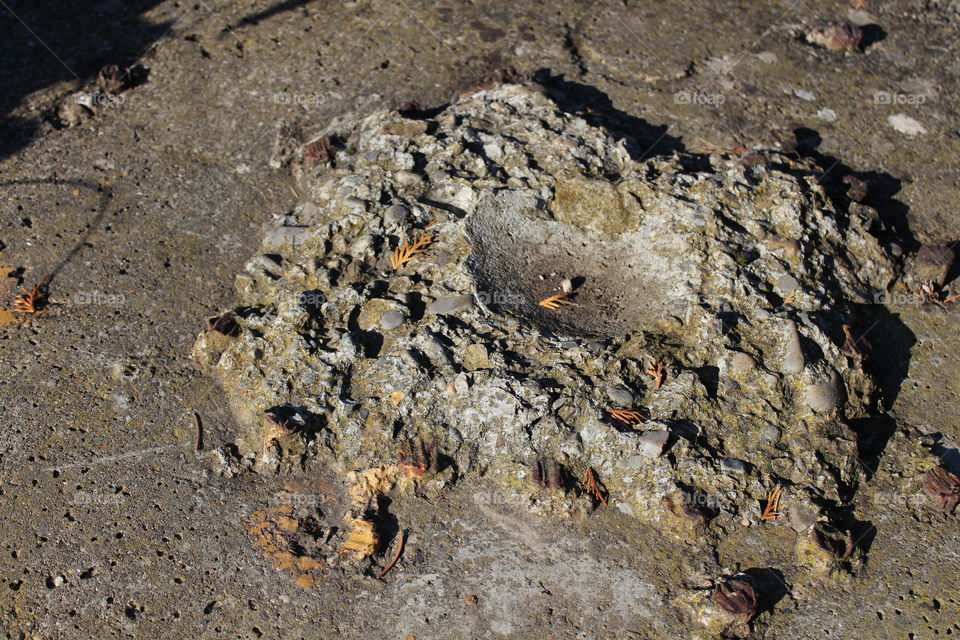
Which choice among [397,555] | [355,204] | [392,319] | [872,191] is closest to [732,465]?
[397,555]

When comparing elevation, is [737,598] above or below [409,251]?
below

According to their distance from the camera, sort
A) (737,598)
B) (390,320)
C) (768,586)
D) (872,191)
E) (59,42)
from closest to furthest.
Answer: (737,598) → (768,586) → (390,320) → (872,191) → (59,42)

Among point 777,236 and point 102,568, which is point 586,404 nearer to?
point 777,236

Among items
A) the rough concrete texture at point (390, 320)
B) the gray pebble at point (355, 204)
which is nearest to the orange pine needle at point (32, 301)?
the rough concrete texture at point (390, 320)

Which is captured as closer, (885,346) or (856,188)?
(885,346)

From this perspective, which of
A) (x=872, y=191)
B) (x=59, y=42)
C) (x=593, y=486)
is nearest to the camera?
(x=593, y=486)

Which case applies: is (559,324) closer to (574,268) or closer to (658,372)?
(574,268)

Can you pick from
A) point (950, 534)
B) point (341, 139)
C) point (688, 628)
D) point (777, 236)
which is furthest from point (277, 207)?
point (950, 534)
